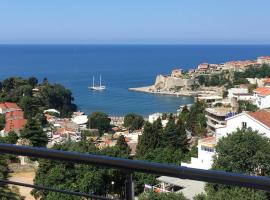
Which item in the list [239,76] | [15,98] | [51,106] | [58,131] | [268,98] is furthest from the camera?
[239,76]

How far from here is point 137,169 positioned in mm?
922

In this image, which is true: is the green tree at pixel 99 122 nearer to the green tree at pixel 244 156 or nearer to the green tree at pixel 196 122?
the green tree at pixel 196 122

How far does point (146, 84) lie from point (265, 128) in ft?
152

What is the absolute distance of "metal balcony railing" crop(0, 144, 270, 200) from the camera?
806mm

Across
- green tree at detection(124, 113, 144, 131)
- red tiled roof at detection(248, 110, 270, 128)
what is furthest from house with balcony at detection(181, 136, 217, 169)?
green tree at detection(124, 113, 144, 131)

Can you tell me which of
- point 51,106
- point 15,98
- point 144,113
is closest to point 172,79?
point 144,113

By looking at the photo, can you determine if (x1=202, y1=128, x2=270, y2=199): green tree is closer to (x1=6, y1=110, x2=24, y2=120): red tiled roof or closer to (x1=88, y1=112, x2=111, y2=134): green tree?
(x1=6, y1=110, x2=24, y2=120): red tiled roof

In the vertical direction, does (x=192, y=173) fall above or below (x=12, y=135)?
above

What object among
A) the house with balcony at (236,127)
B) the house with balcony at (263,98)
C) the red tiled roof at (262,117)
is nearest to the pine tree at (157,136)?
the house with balcony at (236,127)

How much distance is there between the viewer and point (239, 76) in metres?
45.1

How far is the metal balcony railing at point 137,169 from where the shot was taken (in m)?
0.81

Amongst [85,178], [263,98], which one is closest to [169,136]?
[263,98]

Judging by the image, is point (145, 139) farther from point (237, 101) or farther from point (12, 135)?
point (237, 101)

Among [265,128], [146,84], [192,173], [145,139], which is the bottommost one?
[146,84]
